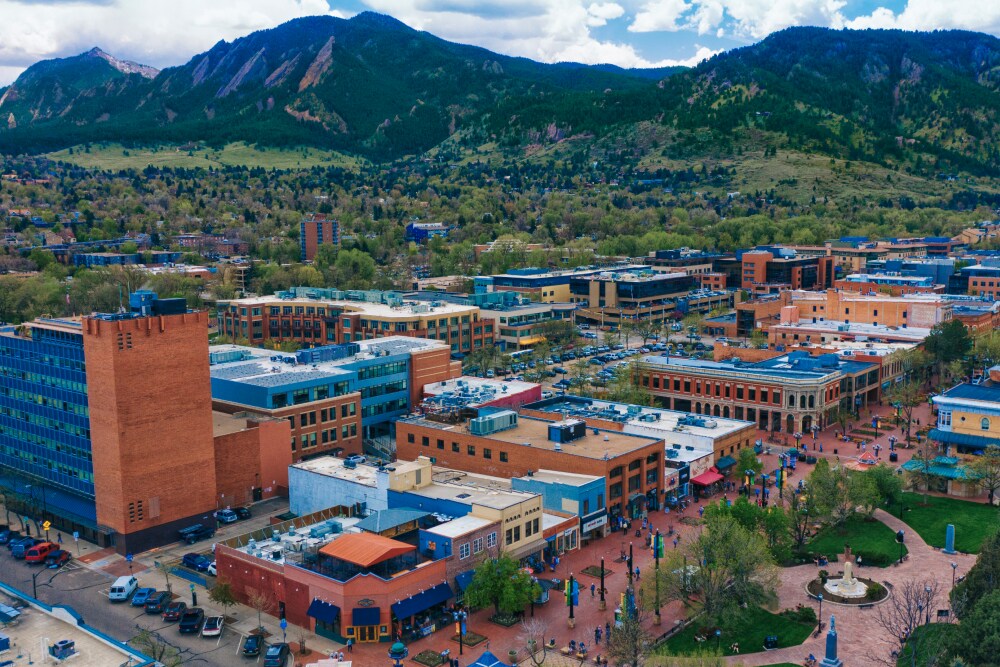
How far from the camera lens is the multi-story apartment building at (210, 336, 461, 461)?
8138 cm

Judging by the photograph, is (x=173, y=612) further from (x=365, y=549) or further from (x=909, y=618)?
(x=909, y=618)

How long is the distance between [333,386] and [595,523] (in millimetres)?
29599

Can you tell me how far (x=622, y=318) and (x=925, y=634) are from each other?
372 ft

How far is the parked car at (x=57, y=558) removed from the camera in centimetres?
6372

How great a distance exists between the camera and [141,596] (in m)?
57.2

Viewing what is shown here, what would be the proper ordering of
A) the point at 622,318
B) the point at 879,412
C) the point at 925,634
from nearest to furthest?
the point at 925,634
the point at 879,412
the point at 622,318

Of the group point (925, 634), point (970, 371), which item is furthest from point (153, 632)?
point (970, 371)

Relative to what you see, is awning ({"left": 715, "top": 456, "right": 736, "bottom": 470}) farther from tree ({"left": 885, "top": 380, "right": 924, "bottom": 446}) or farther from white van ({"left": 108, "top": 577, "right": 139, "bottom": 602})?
white van ({"left": 108, "top": 577, "right": 139, "bottom": 602})

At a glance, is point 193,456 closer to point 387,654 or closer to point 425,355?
point 387,654

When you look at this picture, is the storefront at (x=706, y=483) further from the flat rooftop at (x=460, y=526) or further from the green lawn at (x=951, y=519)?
the flat rooftop at (x=460, y=526)

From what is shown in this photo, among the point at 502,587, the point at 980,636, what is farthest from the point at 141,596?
the point at 980,636

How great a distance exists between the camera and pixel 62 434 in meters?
69.8

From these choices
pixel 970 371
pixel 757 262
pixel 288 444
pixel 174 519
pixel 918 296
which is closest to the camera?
pixel 174 519

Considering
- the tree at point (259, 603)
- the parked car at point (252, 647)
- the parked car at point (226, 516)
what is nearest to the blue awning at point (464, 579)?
the tree at point (259, 603)
